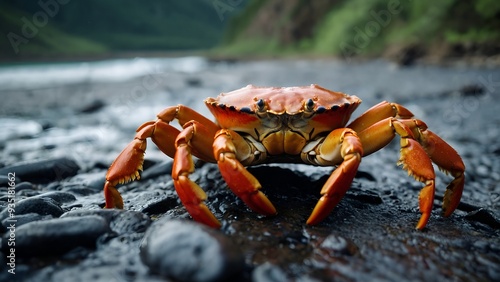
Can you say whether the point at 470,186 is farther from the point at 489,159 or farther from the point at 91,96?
the point at 91,96

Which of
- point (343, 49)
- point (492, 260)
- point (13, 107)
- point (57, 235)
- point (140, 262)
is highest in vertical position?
point (343, 49)

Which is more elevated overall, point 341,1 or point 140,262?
point 341,1

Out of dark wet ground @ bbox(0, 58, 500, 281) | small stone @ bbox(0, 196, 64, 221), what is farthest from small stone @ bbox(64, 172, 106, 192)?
small stone @ bbox(0, 196, 64, 221)

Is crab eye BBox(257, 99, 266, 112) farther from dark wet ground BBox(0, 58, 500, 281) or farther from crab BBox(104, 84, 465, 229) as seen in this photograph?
dark wet ground BBox(0, 58, 500, 281)

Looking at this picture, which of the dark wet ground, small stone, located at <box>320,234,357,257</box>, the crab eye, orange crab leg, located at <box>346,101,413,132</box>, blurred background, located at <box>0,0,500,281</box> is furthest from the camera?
orange crab leg, located at <box>346,101,413,132</box>

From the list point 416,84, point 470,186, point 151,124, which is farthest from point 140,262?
point 416,84

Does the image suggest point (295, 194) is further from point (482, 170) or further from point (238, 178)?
point (482, 170)

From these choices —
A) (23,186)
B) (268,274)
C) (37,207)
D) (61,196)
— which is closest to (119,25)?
(23,186)
